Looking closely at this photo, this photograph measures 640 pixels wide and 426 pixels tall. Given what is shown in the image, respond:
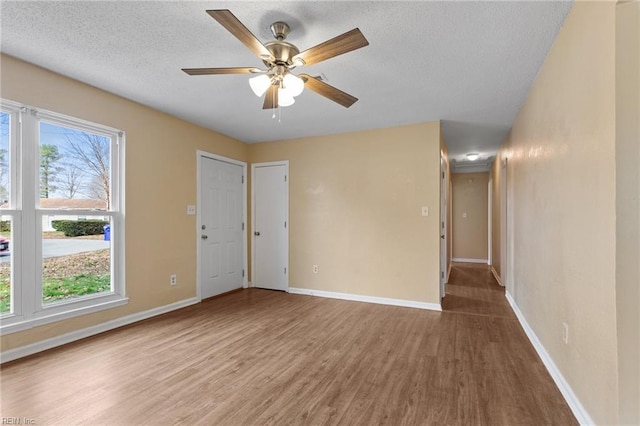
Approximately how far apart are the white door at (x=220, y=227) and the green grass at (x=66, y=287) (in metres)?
1.27

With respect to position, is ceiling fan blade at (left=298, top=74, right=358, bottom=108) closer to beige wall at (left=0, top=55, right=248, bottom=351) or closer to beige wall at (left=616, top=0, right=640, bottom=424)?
beige wall at (left=616, top=0, right=640, bottom=424)

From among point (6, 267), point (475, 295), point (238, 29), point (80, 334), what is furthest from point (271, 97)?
point (475, 295)

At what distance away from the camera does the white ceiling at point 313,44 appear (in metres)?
1.81

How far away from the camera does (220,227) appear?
455cm

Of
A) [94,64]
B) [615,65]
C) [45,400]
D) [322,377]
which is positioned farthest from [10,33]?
[615,65]

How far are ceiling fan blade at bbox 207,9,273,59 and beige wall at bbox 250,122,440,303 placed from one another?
2.62 m

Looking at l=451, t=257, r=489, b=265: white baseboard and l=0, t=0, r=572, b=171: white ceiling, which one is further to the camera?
l=451, t=257, r=489, b=265: white baseboard

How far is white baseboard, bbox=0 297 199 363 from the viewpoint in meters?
2.42

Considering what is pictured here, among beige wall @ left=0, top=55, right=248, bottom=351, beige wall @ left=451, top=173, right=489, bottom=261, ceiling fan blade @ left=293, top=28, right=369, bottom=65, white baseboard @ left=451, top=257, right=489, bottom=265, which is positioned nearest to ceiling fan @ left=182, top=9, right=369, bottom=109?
ceiling fan blade @ left=293, top=28, right=369, bottom=65

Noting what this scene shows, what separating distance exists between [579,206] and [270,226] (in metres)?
4.00

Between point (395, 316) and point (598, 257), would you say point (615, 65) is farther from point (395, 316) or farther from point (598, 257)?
point (395, 316)

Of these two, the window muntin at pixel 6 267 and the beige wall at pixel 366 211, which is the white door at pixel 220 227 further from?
the window muntin at pixel 6 267

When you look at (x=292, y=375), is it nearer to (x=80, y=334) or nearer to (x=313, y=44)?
(x=80, y=334)

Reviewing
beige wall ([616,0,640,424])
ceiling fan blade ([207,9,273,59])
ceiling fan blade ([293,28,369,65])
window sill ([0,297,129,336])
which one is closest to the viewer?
beige wall ([616,0,640,424])
